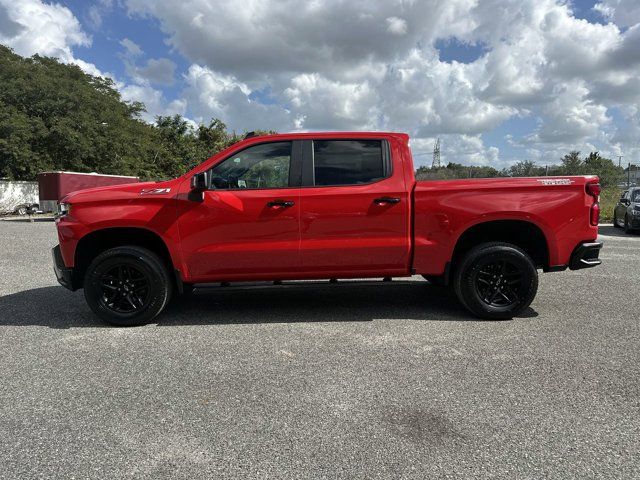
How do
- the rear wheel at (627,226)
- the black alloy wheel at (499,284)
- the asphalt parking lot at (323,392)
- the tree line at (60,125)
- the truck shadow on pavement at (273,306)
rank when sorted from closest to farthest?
the asphalt parking lot at (323,392)
the black alloy wheel at (499,284)
the truck shadow on pavement at (273,306)
the rear wheel at (627,226)
the tree line at (60,125)

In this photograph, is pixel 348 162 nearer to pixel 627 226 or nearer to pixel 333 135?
pixel 333 135

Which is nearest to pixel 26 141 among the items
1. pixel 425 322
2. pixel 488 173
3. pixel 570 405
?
pixel 488 173

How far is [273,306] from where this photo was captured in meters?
5.71

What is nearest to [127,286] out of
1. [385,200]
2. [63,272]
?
[63,272]

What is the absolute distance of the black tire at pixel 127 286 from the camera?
4.88 metres

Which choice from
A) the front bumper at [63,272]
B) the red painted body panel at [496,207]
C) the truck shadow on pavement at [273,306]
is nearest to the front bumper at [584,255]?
the red painted body panel at [496,207]

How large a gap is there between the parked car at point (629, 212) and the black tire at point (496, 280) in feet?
37.9

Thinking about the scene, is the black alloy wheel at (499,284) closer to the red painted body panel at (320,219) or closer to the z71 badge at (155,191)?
the red painted body panel at (320,219)

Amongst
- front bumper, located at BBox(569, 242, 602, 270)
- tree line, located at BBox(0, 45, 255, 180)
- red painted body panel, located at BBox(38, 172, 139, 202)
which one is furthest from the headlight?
tree line, located at BBox(0, 45, 255, 180)

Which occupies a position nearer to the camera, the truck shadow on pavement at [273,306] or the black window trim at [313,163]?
the black window trim at [313,163]

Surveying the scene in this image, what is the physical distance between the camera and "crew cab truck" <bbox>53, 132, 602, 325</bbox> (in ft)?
16.0

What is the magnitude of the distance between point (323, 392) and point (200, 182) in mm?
2436

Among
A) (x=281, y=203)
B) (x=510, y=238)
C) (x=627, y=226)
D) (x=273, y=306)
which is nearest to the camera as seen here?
(x=281, y=203)

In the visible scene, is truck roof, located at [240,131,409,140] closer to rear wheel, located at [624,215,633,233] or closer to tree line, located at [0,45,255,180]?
rear wheel, located at [624,215,633,233]
